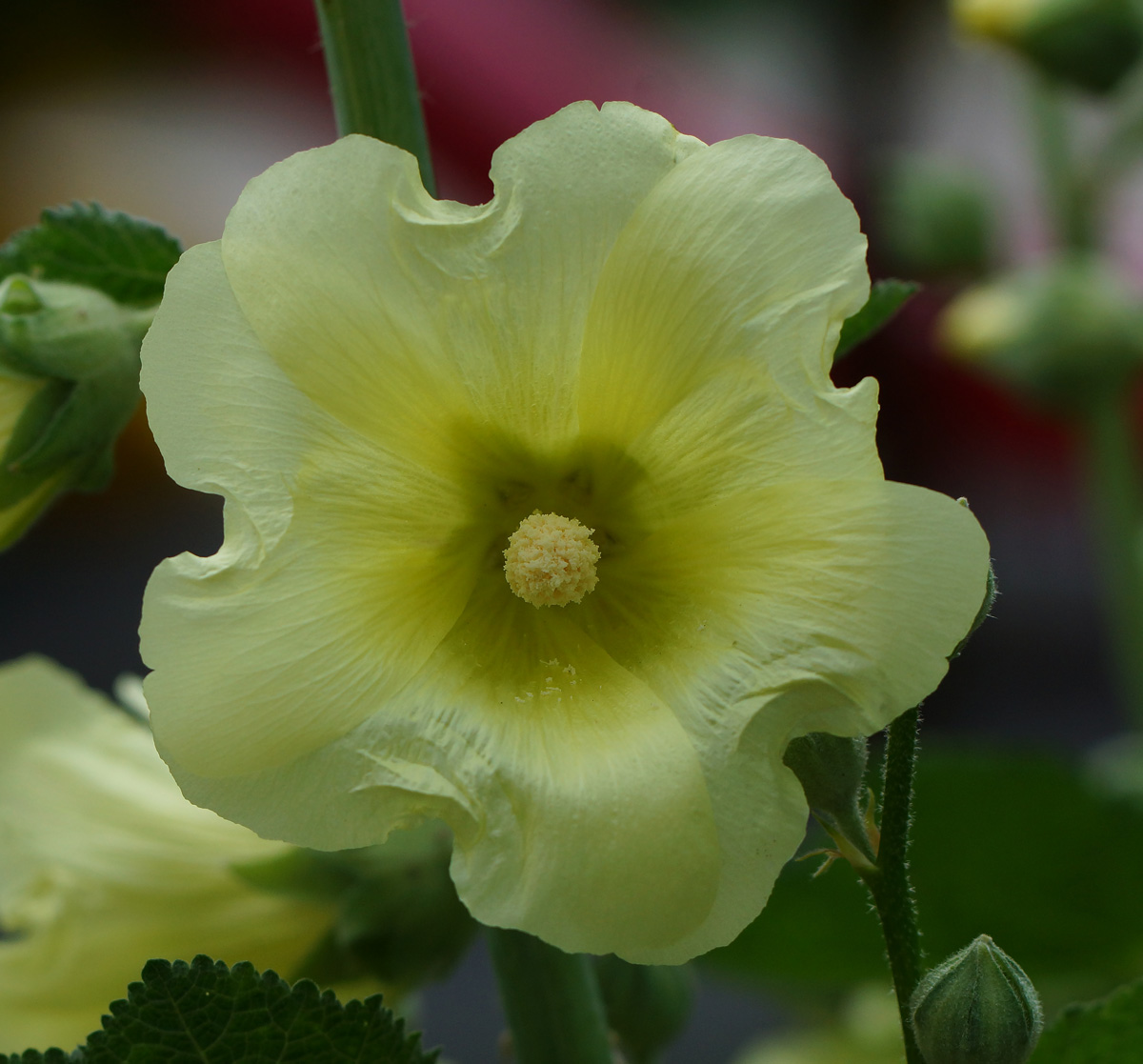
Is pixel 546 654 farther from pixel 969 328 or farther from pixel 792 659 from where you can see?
pixel 969 328

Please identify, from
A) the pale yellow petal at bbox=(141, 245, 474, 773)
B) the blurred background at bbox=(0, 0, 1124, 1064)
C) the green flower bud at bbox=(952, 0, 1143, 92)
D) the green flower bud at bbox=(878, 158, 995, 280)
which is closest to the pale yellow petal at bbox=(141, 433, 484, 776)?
the pale yellow petal at bbox=(141, 245, 474, 773)

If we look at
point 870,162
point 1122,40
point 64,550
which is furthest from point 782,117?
point 1122,40

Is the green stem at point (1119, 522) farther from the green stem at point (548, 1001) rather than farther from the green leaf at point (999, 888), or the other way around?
the green stem at point (548, 1001)

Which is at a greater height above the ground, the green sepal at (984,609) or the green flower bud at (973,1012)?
the green sepal at (984,609)

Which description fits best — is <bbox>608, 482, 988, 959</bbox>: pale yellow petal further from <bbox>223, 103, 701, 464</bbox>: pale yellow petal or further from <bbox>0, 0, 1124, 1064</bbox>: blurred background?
<bbox>0, 0, 1124, 1064</bbox>: blurred background

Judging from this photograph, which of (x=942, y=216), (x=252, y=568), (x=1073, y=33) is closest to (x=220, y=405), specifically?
(x=252, y=568)

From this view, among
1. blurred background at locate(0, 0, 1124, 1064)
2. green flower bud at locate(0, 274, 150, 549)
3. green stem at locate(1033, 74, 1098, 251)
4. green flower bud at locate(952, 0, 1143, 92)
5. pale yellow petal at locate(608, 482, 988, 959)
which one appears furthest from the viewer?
blurred background at locate(0, 0, 1124, 1064)

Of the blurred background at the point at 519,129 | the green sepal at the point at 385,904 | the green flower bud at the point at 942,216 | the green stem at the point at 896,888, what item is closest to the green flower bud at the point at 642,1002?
the green sepal at the point at 385,904
